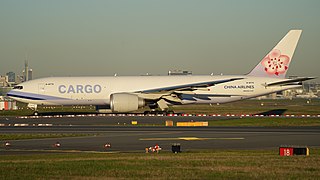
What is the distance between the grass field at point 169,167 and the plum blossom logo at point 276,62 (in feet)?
128

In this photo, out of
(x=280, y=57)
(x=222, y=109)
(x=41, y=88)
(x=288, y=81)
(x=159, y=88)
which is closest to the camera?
(x=288, y=81)

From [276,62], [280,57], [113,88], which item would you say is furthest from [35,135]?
[280,57]

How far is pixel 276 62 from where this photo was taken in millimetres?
Result: 58312

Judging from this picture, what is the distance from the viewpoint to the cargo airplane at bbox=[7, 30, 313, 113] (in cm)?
5531

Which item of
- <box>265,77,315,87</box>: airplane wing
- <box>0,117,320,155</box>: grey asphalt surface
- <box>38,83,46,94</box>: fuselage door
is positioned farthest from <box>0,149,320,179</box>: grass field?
<box>38,83,46,94</box>: fuselage door

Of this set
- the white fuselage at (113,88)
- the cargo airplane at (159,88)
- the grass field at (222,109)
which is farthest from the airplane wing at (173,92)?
the grass field at (222,109)

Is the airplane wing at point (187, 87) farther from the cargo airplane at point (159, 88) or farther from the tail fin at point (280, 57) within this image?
the tail fin at point (280, 57)

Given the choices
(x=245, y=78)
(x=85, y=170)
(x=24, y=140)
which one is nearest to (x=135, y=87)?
(x=245, y=78)

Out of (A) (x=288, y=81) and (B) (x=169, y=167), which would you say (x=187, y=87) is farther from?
(B) (x=169, y=167)

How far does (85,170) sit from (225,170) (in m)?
4.23

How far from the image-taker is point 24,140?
99.1 ft

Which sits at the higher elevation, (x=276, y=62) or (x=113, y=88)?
(x=276, y=62)

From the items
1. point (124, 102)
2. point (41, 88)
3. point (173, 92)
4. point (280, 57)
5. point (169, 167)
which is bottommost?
point (169, 167)

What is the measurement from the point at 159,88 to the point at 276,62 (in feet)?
43.3
